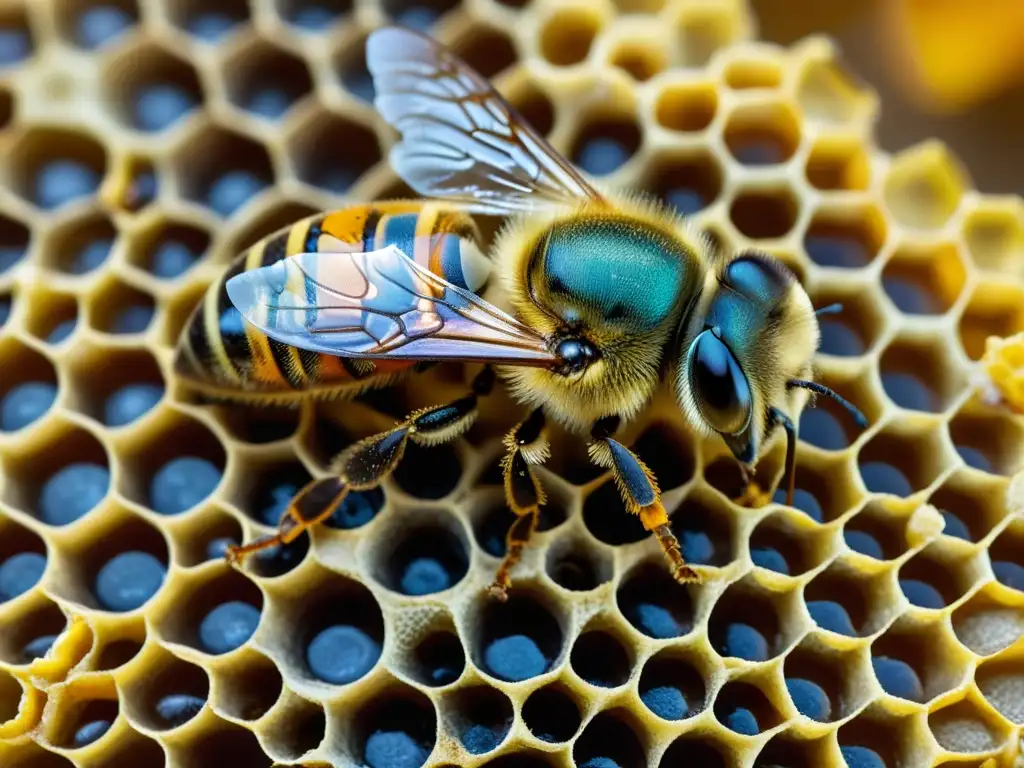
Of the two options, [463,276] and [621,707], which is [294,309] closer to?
[463,276]

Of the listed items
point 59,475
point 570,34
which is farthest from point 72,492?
point 570,34

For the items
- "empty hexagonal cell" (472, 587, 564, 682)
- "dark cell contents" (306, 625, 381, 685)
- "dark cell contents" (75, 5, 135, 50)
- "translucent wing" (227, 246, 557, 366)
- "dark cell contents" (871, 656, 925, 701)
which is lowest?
"dark cell contents" (306, 625, 381, 685)

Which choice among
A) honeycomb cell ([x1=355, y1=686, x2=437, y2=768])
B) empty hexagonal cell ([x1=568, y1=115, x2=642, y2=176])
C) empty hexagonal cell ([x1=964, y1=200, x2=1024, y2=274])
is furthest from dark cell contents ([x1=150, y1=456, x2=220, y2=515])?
empty hexagonal cell ([x1=964, y1=200, x2=1024, y2=274])

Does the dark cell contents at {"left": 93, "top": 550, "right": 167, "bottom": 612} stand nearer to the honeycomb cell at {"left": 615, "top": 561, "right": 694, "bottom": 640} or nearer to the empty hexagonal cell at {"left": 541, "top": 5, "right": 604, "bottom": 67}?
the honeycomb cell at {"left": 615, "top": 561, "right": 694, "bottom": 640}

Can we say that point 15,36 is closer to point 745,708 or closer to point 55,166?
point 55,166

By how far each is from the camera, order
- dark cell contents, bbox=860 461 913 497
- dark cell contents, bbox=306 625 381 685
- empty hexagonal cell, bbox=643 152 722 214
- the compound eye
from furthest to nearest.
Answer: empty hexagonal cell, bbox=643 152 722 214 < dark cell contents, bbox=860 461 913 497 < dark cell contents, bbox=306 625 381 685 < the compound eye

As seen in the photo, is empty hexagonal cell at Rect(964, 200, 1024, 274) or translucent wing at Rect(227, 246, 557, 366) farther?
empty hexagonal cell at Rect(964, 200, 1024, 274)

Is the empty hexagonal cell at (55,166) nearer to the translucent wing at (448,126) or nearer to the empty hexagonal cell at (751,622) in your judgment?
the translucent wing at (448,126)

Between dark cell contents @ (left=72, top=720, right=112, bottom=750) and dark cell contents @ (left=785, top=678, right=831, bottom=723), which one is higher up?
dark cell contents @ (left=785, top=678, right=831, bottom=723)

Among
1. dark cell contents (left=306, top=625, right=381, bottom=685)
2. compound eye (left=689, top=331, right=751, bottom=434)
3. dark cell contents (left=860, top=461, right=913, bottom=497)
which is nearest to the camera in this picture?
compound eye (left=689, top=331, right=751, bottom=434)
